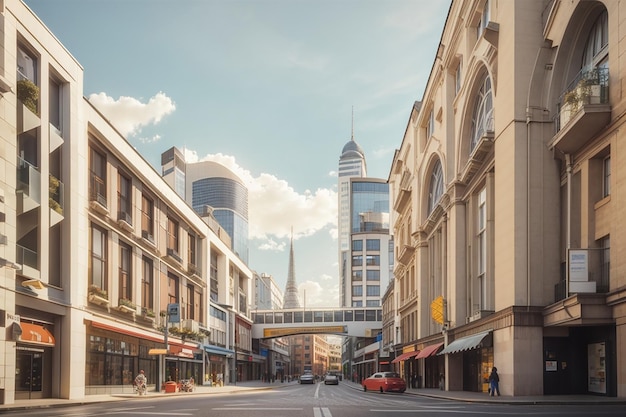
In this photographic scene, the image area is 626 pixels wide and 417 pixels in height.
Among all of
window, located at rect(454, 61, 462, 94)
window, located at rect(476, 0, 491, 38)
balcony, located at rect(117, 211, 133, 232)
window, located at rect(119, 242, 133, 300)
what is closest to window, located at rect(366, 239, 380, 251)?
window, located at rect(454, 61, 462, 94)

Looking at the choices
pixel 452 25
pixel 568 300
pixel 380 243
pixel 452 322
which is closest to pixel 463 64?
pixel 452 25

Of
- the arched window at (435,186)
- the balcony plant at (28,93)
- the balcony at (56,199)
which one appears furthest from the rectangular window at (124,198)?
the arched window at (435,186)

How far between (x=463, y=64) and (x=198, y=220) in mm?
31430

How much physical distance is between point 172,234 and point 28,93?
87.1 feet

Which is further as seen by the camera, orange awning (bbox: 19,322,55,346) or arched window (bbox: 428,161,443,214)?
arched window (bbox: 428,161,443,214)

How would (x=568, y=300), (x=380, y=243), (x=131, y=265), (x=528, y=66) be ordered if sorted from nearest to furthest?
(x=568, y=300)
(x=528, y=66)
(x=131, y=265)
(x=380, y=243)

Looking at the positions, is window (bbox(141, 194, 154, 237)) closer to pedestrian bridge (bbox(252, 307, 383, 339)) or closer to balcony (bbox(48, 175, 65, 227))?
balcony (bbox(48, 175, 65, 227))

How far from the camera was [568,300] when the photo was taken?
75.4 ft

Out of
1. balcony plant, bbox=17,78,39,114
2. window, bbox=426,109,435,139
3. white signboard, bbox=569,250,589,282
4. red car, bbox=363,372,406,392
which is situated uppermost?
window, bbox=426,109,435,139

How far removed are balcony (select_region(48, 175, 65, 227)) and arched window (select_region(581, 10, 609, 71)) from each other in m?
23.2

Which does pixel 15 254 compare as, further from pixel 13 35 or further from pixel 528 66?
pixel 528 66

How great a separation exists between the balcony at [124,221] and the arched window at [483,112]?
21.1 metres

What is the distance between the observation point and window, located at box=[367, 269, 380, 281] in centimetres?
14750

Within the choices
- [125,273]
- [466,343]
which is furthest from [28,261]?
[466,343]
